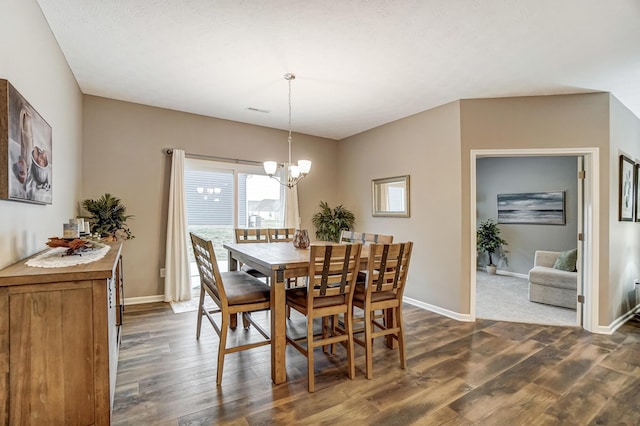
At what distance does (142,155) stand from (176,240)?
1.19 metres

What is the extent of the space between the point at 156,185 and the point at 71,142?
111cm

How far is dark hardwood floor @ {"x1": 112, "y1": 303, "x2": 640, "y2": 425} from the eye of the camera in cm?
189

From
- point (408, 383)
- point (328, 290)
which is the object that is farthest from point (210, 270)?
point (408, 383)

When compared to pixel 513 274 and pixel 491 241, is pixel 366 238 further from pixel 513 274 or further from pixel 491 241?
pixel 513 274

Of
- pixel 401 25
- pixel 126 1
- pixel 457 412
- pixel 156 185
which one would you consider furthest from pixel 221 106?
pixel 457 412

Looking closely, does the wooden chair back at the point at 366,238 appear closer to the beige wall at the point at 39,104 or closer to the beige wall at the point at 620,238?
the beige wall at the point at 620,238

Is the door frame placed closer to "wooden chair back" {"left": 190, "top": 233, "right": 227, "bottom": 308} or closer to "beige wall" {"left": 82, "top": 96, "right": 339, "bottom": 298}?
"wooden chair back" {"left": 190, "top": 233, "right": 227, "bottom": 308}

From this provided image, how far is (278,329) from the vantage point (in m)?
2.23

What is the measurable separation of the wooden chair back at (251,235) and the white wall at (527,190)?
509 cm

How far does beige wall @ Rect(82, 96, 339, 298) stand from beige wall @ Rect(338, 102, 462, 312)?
234 cm

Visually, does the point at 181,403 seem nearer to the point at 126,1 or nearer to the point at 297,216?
the point at 126,1

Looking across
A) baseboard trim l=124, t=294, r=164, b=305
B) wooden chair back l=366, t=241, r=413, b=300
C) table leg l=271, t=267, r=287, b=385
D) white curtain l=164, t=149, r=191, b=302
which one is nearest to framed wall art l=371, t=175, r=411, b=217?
wooden chair back l=366, t=241, r=413, b=300

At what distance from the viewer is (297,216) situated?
5.07 meters

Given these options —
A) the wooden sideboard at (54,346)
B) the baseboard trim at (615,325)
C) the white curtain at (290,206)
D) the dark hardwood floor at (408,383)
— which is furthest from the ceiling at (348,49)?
the dark hardwood floor at (408,383)
